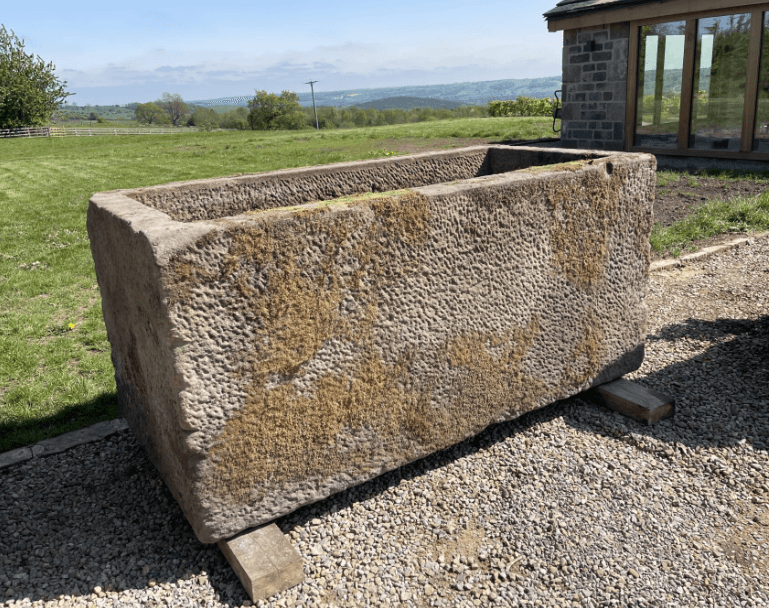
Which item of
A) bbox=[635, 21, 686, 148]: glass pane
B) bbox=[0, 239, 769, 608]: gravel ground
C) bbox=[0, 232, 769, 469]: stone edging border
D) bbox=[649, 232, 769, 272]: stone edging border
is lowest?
bbox=[0, 239, 769, 608]: gravel ground

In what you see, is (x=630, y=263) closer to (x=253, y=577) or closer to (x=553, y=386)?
(x=553, y=386)

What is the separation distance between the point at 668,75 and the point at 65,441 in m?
11.4

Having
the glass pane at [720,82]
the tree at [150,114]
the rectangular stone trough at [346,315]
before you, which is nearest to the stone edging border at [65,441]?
Result: the rectangular stone trough at [346,315]

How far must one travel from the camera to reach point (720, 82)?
1084 centimetres

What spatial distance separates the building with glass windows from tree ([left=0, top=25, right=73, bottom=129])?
136ft

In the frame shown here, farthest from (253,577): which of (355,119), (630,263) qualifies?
(355,119)

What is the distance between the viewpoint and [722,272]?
5.76 meters

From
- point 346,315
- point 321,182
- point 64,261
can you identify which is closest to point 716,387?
point 346,315

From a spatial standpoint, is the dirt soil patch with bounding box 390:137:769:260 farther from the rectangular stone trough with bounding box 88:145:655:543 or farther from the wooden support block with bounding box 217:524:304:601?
the wooden support block with bounding box 217:524:304:601

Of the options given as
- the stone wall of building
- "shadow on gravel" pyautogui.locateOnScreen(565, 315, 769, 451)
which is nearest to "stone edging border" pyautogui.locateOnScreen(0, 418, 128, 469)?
"shadow on gravel" pyautogui.locateOnScreen(565, 315, 769, 451)

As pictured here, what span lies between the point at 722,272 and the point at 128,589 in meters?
5.50

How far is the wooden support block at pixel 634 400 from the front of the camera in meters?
3.33

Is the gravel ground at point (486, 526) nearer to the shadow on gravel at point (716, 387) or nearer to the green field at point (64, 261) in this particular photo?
the shadow on gravel at point (716, 387)

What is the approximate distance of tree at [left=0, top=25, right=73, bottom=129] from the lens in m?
42.3
